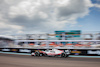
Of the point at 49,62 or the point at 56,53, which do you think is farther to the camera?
the point at 56,53

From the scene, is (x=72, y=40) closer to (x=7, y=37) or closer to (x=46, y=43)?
(x=46, y=43)

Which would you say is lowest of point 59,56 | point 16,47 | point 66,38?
point 59,56

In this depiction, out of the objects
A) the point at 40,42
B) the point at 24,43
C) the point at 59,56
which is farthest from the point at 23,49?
the point at 59,56

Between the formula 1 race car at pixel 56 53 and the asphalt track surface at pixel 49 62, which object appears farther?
the formula 1 race car at pixel 56 53

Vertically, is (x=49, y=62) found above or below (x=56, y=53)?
below

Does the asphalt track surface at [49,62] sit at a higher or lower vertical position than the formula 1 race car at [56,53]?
lower

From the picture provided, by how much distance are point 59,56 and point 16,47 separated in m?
6.76

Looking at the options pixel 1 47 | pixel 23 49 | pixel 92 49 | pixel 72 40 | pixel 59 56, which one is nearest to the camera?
pixel 59 56

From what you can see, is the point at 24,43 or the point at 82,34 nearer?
the point at 82,34

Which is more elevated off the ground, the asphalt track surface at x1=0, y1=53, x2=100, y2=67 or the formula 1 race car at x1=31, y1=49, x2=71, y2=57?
the formula 1 race car at x1=31, y1=49, x2=71, y2=57

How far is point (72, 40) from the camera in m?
12.6

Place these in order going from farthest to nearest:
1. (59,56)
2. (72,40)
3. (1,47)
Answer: (1,47)
(72,40)
(59,56)

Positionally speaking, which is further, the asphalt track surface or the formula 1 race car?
the formula 1 race car

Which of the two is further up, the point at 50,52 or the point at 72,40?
the point at 72,40
